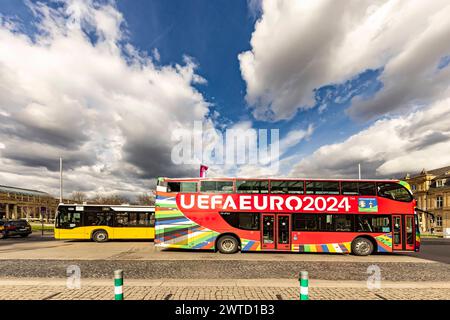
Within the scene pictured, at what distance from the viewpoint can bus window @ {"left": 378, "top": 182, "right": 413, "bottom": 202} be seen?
10570 millimetres

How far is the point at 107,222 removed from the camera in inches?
584

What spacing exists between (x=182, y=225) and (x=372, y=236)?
31.0 ft

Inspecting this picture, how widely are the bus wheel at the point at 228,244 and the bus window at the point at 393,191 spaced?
757 cm

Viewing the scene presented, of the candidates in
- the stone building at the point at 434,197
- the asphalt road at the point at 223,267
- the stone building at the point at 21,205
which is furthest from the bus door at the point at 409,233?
the stone building at the point at 21,205

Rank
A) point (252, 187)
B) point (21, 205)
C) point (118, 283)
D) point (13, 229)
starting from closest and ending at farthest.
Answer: point (118, 283)
point (252, 187)
point (13, 229)
point (21, 205)

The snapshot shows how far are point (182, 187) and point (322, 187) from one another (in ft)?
23.2

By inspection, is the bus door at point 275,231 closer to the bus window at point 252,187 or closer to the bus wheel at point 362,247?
the bus window at point 252,187

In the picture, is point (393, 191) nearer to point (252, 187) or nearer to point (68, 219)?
point (252, 187)

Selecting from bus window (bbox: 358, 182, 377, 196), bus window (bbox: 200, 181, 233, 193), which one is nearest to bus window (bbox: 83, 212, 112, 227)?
A: bus window (bbox: 200, 181, 233, 193)

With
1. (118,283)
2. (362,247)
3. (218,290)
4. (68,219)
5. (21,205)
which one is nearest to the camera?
(118,283)

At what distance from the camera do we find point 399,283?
630 centimetres

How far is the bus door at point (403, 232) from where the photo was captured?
411 inches

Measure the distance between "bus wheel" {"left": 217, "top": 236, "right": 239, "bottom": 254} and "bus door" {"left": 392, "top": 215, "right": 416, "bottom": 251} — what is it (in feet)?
25.6

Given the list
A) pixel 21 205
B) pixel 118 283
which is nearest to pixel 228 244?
pixel 118 283
